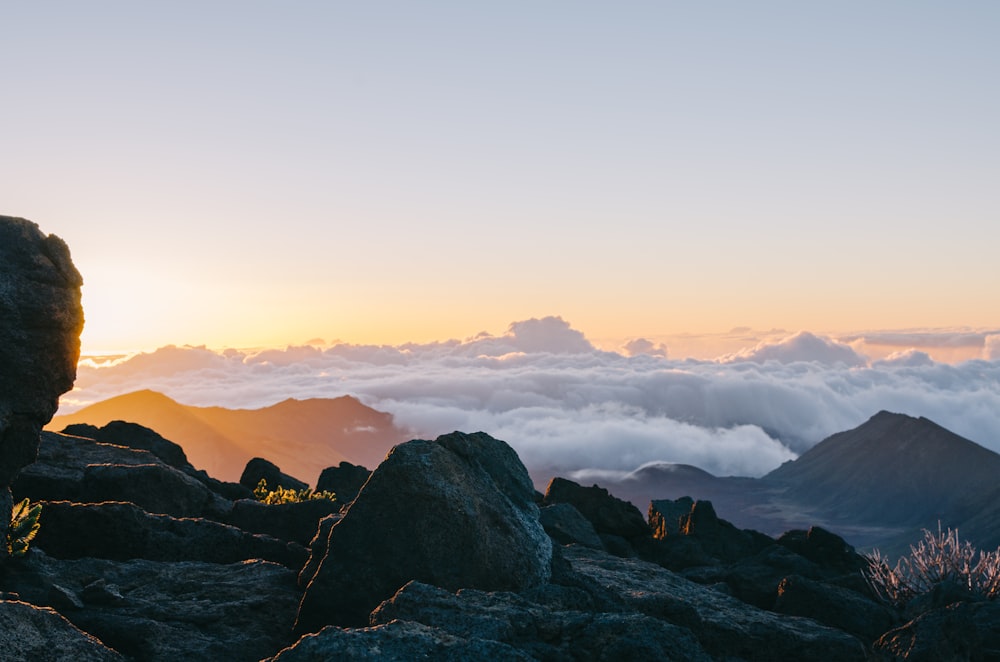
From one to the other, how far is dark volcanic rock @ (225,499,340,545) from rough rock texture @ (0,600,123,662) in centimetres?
920

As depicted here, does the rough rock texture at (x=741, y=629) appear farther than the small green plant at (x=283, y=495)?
No

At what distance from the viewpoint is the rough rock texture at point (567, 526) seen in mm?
23812

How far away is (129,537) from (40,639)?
6280 millimetres

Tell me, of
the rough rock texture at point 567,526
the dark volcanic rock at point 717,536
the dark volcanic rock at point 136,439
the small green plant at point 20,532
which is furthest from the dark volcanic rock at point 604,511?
the small green plant at point 20,532

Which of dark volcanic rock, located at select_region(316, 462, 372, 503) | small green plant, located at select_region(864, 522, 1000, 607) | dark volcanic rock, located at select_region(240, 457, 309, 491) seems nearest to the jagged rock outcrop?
dark volcanic rock, located at select_region(240, 457, 309, 491)

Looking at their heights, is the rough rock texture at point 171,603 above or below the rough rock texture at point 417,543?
below

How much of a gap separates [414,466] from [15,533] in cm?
596

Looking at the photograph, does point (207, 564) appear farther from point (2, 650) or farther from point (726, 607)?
point (726, 607)

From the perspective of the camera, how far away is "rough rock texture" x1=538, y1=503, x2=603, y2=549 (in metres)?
23.8

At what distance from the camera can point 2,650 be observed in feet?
28.7

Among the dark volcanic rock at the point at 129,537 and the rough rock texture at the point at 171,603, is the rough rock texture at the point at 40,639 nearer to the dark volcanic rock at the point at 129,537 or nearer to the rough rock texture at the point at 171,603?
the rough rock texture at the point at 171,603

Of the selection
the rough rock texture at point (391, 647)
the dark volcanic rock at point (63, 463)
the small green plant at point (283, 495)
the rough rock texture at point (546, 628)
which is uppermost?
the rough rock texture at point (391, 647)

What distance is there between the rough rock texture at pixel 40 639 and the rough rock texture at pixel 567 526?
1486 centimetres

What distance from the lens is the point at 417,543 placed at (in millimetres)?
12672
